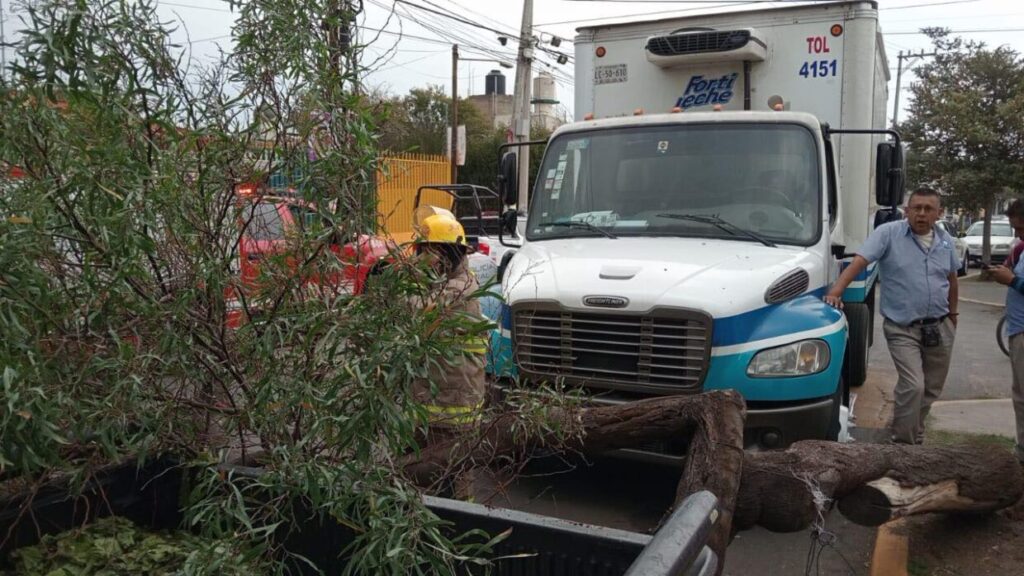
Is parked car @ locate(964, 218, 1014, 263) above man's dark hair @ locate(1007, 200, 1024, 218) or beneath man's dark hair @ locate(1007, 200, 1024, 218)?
beneath

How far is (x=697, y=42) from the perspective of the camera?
7.05 metres

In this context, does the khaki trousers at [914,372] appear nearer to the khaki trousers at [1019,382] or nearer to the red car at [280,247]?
the khaki trousers at [1019,382]

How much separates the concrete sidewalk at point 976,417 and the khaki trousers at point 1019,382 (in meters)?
1.15

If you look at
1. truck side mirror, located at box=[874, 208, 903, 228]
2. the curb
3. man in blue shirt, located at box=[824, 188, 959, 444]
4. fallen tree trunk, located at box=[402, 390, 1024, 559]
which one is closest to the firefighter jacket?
fallen tree trunk, located at box=[402, 390, 1024, 559]

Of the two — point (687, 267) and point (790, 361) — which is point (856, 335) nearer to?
point (790, 361)

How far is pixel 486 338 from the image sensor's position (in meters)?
2.25

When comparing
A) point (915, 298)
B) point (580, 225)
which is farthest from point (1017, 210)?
point (580, 225)

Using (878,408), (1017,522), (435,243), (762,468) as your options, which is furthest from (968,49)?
(435,243)

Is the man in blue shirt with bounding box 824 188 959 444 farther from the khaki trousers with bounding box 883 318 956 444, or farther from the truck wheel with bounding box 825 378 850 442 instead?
the truck wheel with bounding box 825 378 850 442

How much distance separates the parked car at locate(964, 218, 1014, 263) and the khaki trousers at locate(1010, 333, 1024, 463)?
22.4 meters

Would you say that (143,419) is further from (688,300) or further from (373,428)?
(688,300)

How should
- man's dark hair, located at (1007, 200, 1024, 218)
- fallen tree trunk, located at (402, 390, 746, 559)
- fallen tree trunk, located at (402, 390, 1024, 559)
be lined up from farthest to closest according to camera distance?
man's dark hair, located at (1007, 200, 1024, 218), fallen tree trunk, located at (402, 390, 1024, 559), fallen tree trunk, located at (402, 390, 746, 559)

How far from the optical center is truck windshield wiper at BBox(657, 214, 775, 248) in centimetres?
563

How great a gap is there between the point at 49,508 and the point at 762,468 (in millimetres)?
2823
